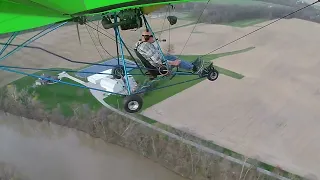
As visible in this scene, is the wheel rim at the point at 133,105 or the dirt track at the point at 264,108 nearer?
the wheel rim at the point at 133,105

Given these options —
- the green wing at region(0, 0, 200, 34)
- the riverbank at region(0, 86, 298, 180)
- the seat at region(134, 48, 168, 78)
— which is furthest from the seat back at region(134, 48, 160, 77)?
the riverbank at region(0, 86, 298, 180)

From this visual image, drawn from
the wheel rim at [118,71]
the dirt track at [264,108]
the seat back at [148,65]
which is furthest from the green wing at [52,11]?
the dirt track at [264,108]

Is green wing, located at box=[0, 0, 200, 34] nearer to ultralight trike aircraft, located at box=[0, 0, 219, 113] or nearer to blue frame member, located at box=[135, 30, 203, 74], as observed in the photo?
ultralight trike aircraft, located at box=[0, 0, 219, 113]

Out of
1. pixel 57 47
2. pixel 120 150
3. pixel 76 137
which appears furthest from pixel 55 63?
pixel 120 150

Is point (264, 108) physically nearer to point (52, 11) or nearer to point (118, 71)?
point (118, 71)

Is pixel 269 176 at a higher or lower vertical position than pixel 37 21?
lower

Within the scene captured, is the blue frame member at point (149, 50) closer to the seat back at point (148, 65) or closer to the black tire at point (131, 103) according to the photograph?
the seat back at point (148, 65)

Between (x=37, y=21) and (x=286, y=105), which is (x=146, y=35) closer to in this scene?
(x=37, y=21)
